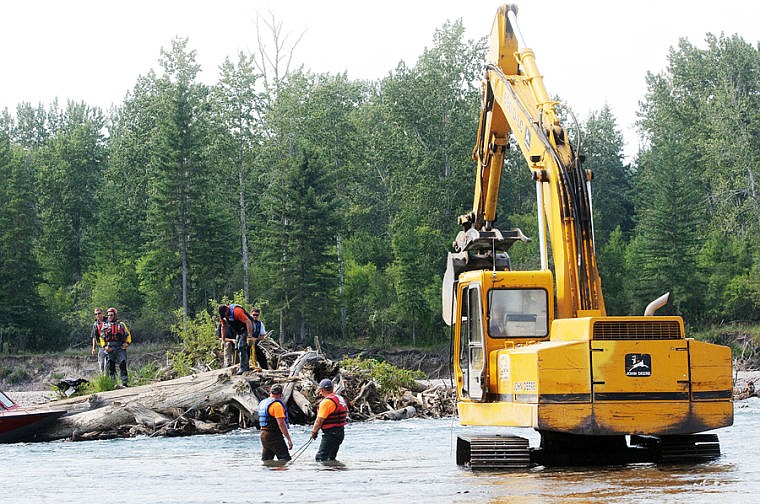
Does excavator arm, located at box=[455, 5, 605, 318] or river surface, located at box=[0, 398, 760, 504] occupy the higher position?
excavator arm, located at box=[455, 5, 605, 318]

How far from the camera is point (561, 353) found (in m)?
13.2

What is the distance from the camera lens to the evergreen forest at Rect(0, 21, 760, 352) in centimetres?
6031

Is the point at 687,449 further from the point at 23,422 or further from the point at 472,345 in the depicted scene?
the point at 23,422

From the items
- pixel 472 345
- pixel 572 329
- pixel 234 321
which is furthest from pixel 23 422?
pixel 572 329

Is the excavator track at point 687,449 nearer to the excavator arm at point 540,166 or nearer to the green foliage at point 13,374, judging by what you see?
the excavator arm at point 540,166

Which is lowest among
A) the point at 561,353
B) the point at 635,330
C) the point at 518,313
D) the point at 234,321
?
the point at 561,353

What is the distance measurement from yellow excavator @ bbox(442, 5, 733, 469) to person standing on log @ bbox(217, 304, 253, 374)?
735 centimetres

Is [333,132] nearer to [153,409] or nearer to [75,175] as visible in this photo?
[75,175]

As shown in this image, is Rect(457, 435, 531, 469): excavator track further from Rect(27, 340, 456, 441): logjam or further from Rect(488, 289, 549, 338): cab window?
Rect(27, 340, 456, 441): logjam

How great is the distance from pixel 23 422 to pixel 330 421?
9241 mm

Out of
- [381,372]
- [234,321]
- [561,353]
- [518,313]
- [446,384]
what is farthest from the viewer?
[446,384]

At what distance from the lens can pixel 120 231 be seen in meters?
70.2

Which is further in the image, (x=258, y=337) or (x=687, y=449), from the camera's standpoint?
(x=258, y=337)

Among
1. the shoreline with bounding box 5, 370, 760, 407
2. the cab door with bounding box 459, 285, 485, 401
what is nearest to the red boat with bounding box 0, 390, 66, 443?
the shoreline with bounding box 5, 370, 760, 407
